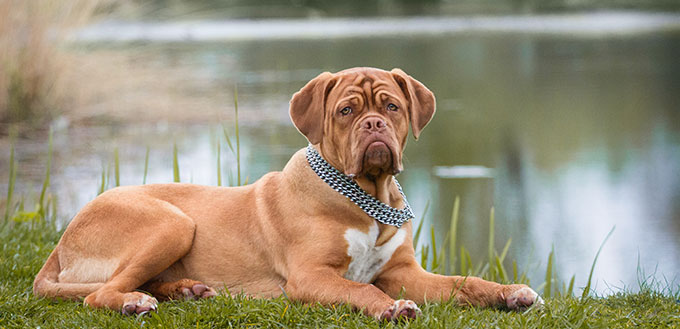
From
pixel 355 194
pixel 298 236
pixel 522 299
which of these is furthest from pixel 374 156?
pixel 522 299

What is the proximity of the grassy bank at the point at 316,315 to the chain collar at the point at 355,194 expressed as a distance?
0.51 meters

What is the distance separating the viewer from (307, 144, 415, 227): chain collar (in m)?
3.89

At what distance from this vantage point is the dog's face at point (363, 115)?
12.0ft

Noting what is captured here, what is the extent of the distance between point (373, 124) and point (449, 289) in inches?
33.7

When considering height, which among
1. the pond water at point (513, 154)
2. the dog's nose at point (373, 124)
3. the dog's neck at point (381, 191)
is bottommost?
the pond water at point (513, 154)

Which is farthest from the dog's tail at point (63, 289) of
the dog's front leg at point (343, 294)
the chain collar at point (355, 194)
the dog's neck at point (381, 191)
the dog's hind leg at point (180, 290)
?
the dog's neck at point (381, 191)

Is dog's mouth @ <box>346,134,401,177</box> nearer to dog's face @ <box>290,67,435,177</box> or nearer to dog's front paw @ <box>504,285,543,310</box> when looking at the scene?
dog's face @ <box>290,67,435,177</box>

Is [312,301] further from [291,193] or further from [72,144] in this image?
[72,144]

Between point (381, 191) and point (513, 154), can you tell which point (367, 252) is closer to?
point (381, 191)

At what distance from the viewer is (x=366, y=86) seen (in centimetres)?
379

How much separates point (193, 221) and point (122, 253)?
1.30ft

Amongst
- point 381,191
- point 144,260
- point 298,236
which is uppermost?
point 381,191

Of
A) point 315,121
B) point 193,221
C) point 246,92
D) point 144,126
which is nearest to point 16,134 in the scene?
point 144,126

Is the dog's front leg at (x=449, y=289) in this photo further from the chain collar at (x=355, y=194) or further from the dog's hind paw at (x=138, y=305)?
the dog's hind paw at (x=138, y=305)
